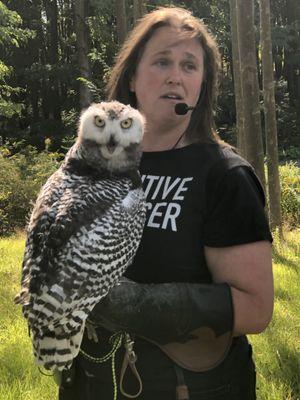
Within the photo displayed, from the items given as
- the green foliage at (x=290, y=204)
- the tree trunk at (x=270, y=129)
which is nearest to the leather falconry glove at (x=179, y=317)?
the tree trunk at (x=270, y=129)

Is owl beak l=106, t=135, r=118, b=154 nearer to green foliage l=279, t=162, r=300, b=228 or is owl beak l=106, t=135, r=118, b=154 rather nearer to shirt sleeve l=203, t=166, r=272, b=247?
shirt sleeve l=203, t=166, r=272, b=247

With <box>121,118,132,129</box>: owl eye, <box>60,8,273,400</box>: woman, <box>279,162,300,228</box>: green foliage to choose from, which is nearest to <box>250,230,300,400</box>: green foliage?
<box>60,8,273,400</box>: woman

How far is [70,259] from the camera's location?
1.93 m

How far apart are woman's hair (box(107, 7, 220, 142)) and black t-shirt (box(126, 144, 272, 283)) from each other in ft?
0.70

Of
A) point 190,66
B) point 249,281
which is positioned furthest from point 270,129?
point 249,281

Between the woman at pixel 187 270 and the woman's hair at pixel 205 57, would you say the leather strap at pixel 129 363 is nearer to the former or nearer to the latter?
the woman at pixel 187 270

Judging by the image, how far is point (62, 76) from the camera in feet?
83.9

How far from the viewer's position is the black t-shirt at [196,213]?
188 centimetres

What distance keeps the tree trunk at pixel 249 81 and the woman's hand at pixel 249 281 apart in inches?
180

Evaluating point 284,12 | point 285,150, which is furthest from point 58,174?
point 284,12

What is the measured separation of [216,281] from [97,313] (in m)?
0.49

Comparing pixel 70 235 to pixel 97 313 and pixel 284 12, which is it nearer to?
pixel 97 313

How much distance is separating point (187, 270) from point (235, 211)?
0.33 m

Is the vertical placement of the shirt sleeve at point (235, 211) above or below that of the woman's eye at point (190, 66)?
below
